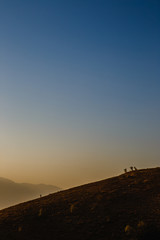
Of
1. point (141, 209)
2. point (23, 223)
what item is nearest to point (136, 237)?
point (141, 209)

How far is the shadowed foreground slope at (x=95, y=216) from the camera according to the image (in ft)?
74.6

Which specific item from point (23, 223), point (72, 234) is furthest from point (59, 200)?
point (72, 234)

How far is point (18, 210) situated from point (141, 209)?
644 inches

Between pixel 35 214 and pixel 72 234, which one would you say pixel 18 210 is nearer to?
pixel 35 214

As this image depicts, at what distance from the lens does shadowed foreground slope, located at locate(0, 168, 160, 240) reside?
895 inches

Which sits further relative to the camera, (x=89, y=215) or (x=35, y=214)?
(x=35, y=214)

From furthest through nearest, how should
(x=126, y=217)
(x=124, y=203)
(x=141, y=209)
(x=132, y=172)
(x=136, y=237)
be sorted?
1. (x=132, y=172)
2. (x=124, y=203)
3. (x=141, y=209)
4. (x=126, y=217)
5. (x=136, y=237)

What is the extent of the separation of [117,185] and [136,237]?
1555 cm

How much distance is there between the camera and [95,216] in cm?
2630

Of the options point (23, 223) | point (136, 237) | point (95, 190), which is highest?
point (95, 190)

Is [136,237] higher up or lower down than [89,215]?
lower down

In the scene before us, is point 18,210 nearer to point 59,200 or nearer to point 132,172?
point 59,200

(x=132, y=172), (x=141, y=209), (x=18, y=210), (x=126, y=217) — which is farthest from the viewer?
(x=132, y=172)

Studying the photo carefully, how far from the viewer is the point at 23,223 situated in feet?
88.8
